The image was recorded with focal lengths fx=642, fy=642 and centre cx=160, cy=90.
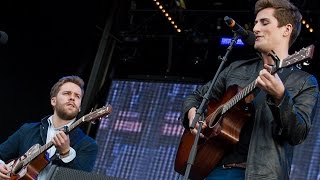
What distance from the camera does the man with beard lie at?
15.3ft

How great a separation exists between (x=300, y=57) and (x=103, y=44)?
531 cm

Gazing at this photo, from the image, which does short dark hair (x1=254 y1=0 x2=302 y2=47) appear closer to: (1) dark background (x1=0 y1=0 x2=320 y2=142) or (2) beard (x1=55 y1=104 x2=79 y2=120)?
(2) beard (x1=55 y1=104 x2=79 y2=120)

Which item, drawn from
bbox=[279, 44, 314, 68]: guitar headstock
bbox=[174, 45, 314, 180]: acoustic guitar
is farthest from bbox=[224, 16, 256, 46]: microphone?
bbox=[279, 44, 314, 68]: guitar headstock

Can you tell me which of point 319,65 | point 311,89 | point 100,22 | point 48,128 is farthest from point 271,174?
point 100,22

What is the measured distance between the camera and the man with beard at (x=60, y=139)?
15.3 feet

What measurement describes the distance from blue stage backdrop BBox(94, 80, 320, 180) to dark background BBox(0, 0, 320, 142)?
17 cm

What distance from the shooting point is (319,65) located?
285 inches

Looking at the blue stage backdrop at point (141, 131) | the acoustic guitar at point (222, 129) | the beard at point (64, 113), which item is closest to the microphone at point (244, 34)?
the acoustic guitar at point (222, 129)

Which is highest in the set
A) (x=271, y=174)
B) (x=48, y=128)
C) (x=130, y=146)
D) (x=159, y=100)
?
(x=159, y=100)

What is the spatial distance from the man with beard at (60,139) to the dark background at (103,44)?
85.6 inches

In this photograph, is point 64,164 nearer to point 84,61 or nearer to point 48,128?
point 48,128

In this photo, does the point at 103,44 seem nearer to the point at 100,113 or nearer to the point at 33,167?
the point at 100,113

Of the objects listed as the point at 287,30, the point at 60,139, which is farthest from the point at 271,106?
the point at 60,139

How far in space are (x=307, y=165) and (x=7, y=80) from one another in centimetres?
347
